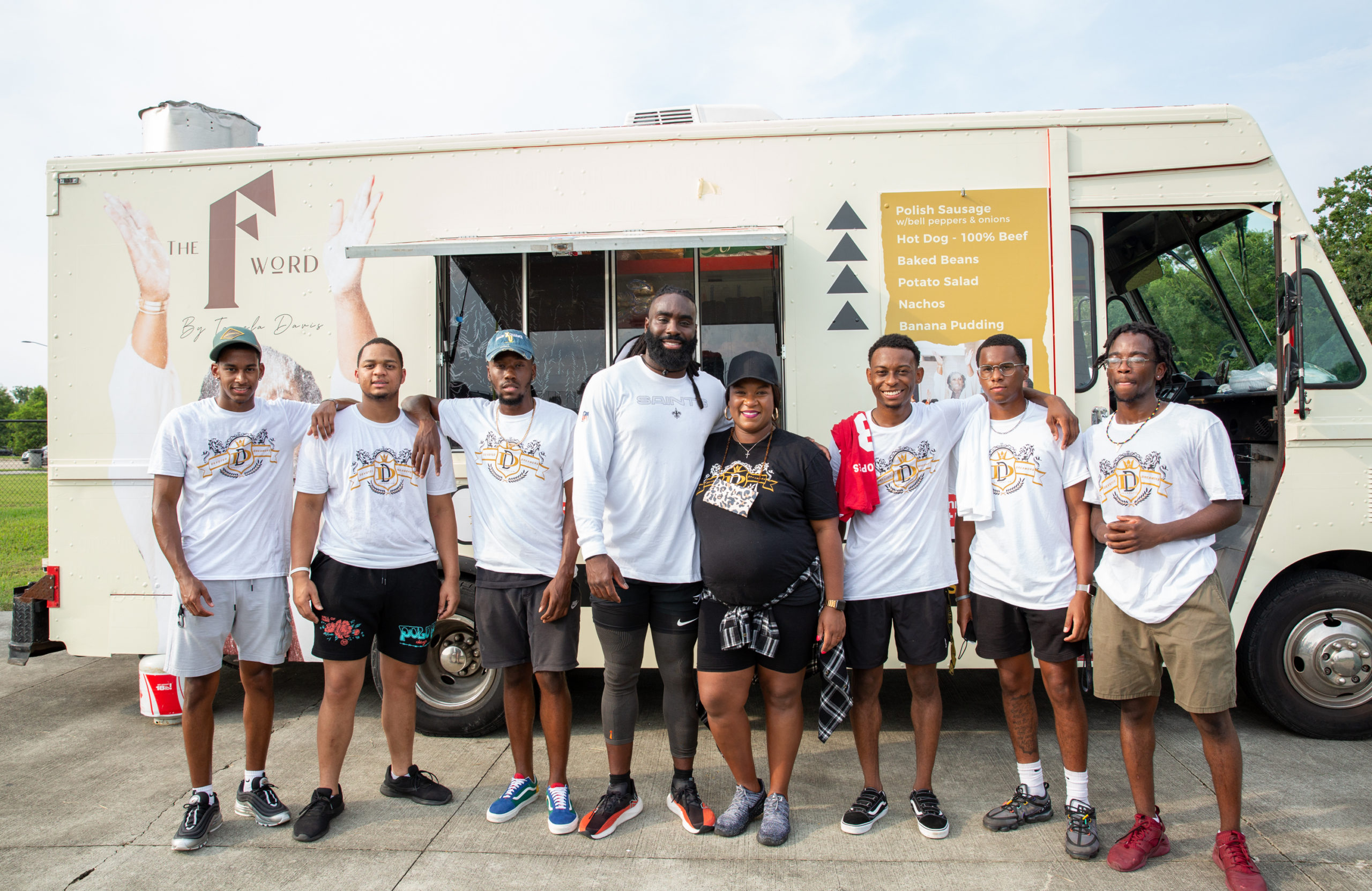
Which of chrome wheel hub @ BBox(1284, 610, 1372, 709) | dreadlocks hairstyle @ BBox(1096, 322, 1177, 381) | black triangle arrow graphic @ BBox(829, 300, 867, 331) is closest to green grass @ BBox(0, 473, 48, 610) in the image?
black triangle arrow graphic @ BBox(829, 300, 867, 331)

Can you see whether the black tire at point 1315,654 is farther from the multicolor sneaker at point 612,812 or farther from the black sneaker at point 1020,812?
the multicolor sneaker at point 612,812

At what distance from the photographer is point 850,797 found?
3.50m

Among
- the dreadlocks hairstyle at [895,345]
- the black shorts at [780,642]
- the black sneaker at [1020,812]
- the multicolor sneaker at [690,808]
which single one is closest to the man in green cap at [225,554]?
the multicolor sneaker at [690,808]

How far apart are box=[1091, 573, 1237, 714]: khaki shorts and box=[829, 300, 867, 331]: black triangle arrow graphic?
5.53 feet

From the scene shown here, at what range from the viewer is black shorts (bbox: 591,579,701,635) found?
3.12 meters

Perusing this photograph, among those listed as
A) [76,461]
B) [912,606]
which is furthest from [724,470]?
[76,461]

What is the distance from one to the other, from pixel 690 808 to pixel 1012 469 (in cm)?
185

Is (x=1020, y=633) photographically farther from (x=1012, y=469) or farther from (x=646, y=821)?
(x=646, y=821)

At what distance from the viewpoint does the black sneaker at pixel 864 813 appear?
3162 millimetres

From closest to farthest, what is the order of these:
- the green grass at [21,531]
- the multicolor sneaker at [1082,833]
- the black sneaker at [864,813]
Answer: the multicolor sneaker at [1082,833] → the black sneaker at [864,813] → the green grass at [21,531]

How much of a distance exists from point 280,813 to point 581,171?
3259 millimetres

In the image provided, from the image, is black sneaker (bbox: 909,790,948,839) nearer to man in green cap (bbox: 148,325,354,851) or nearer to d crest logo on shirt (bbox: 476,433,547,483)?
d crest logo on shirt (bbox: 476,433,547,483)

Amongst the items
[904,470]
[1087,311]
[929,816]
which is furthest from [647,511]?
[1087,311]

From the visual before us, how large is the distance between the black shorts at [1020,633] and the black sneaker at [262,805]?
2932 millimetres
